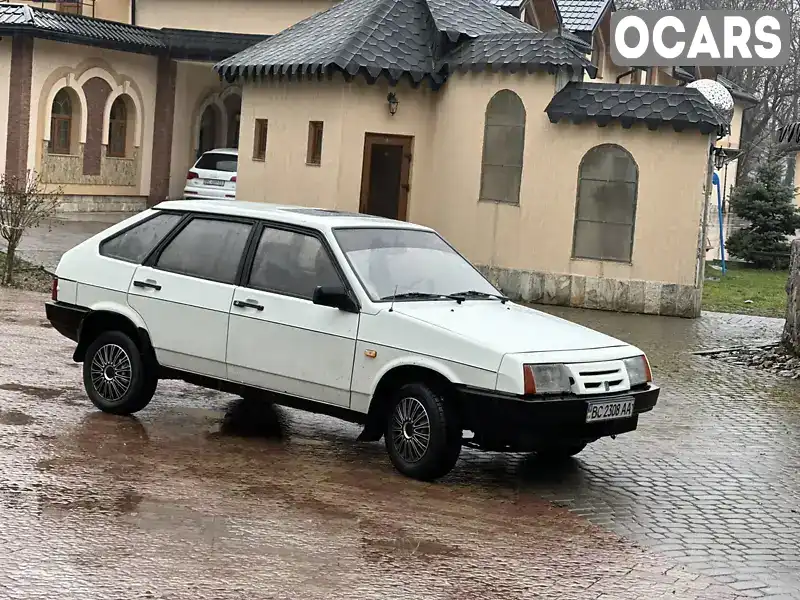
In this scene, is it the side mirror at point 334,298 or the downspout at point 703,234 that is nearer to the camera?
the side mirror at point 334,298

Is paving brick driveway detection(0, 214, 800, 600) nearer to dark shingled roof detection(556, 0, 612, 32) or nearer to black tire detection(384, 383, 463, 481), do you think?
black tire detection(384, 383, 463, 481)

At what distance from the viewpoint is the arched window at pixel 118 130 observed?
31969 millimetres

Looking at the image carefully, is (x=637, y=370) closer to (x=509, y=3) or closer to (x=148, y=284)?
(x=148, y=284)

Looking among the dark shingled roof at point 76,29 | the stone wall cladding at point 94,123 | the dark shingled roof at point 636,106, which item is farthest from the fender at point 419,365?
the stone wall cladding at point 94,123

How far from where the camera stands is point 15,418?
9031 mm

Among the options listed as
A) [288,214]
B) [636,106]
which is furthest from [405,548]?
[636,106]

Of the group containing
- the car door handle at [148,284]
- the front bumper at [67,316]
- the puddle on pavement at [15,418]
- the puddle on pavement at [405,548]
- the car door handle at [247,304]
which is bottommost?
the puddle on pavement at [405,548]

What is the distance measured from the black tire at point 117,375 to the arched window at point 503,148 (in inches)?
460

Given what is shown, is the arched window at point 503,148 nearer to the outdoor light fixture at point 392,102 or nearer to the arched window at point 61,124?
the outdoor light fixture at point 392,102

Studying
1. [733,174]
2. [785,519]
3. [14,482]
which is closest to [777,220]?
[733,174]

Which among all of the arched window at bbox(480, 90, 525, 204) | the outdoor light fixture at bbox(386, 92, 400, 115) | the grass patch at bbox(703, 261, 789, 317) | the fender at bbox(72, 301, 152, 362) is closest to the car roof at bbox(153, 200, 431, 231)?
the fender at bbox(72, 301, 152, 362)

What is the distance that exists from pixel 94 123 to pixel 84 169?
46.4 inches

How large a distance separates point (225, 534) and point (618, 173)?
45.3 feet

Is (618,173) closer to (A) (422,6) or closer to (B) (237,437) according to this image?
(A) (422,6)
